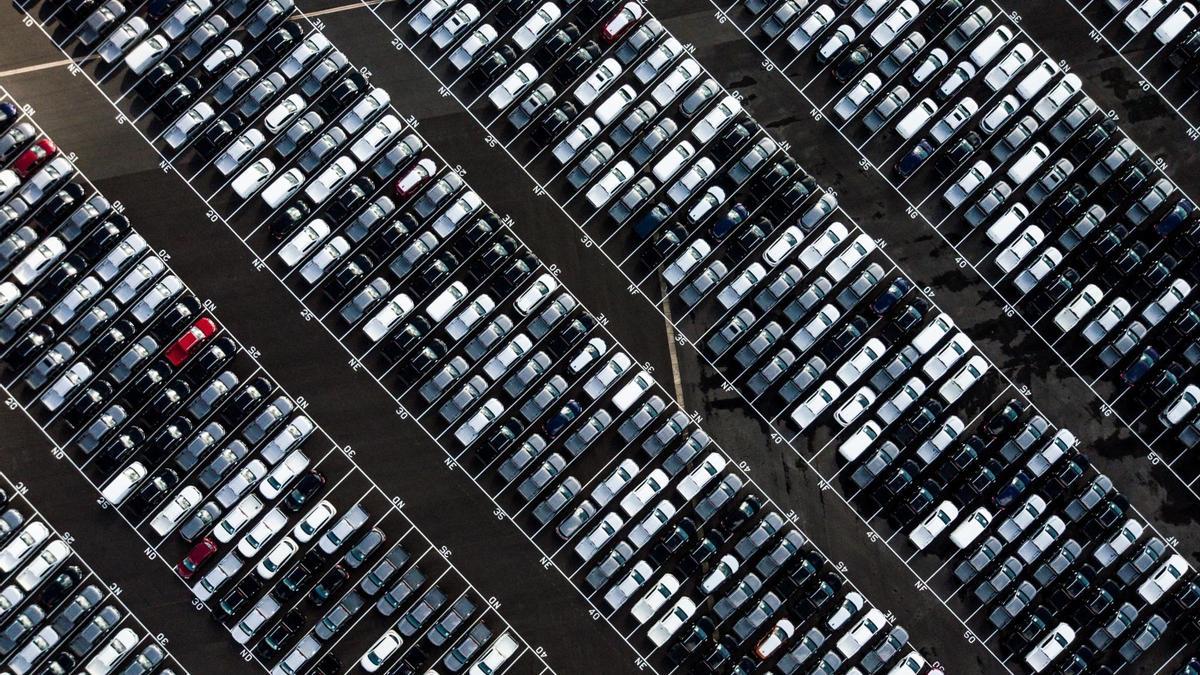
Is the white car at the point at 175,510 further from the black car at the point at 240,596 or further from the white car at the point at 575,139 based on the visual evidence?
the white car at the point at 575,139

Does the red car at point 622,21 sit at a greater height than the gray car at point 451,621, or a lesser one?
greater

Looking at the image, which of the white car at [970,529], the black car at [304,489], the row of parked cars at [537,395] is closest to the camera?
the black car at [304,489]

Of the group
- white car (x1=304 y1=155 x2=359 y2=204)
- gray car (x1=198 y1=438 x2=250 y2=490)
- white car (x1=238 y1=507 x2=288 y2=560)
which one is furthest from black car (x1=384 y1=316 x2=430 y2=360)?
white car (x1=238 y1=507 x2=288 y2=560)

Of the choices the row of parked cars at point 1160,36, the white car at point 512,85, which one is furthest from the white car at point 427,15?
the row of parked cars at point 1160,36

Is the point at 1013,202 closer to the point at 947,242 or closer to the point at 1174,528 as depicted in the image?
the point at 947,242

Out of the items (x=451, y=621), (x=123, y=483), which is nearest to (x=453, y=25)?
(x=123, y=483)

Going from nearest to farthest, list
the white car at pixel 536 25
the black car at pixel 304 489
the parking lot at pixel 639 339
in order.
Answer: the black car at pixel 304 489
the parking lot at pixel 639 339
the white car at pixel 536 25

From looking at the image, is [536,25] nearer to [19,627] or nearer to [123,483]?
[123,483]
